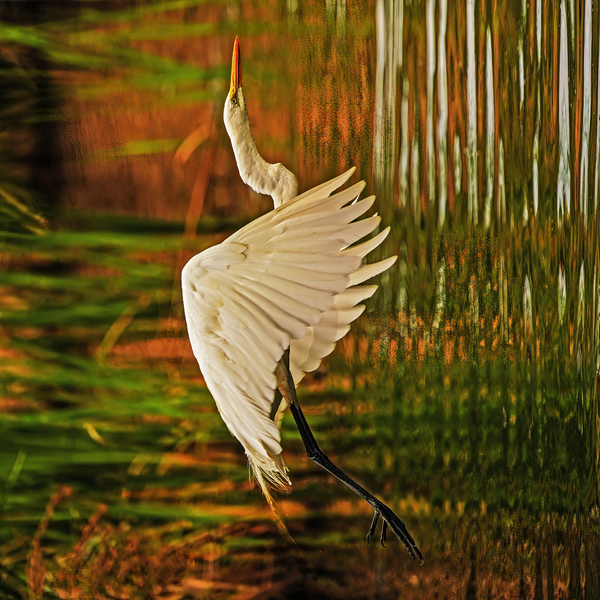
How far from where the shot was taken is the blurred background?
1.94 feet

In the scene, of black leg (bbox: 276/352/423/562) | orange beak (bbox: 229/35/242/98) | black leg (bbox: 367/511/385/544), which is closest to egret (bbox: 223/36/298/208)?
orange beak (bbox: 229/35/242/98)

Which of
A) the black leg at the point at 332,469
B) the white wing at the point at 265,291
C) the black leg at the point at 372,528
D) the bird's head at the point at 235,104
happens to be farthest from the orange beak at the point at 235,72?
the black leg at the point at 372,528

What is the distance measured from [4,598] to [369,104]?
715 millimetres

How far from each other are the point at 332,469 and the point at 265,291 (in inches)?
9.1

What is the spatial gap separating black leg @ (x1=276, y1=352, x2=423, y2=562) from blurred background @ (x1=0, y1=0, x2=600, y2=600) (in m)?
0.01

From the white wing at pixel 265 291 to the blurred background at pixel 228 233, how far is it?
0.24 feet

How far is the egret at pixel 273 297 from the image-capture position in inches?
19.1

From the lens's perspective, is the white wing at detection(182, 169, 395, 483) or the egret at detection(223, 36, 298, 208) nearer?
the white wing at detection(182, 169, 395, 483)

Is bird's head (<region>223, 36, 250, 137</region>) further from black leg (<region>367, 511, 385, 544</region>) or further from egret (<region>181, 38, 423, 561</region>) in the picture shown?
black leg (<region>367, 511, 385, 544</region>)

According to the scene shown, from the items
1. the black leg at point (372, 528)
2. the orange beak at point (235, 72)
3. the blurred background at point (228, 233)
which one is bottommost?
the black leg at point (372, 528)

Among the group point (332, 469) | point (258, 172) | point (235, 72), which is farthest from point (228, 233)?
point (332, 469)

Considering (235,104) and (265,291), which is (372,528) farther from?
(235,104)

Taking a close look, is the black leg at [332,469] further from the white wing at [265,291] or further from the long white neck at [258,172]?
the long white neck at [258,172]

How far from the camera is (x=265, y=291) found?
19.9 inches
